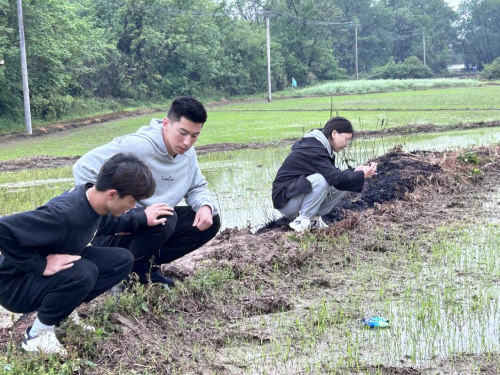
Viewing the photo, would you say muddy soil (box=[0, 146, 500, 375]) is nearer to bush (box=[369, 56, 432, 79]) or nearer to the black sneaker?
the black sneaker

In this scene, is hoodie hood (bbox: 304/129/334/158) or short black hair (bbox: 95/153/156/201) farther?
hoodie hood (bbox: 304/129/334/158)

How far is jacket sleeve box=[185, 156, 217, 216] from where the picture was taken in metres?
4.52

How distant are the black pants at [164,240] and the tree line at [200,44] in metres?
22.1

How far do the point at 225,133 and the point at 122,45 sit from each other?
25260mm

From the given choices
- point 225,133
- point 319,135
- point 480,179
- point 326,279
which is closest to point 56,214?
point 326,279

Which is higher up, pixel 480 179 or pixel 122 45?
pixel 122 45

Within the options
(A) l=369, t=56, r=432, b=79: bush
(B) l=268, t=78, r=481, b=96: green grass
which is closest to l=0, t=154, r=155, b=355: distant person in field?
(B) l=268, t=78, r=481, b=96: green grass

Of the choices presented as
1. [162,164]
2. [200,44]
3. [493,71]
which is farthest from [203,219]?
[493,71]

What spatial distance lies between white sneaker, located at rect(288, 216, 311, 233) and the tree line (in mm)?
21281

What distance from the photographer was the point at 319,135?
5.91 metres

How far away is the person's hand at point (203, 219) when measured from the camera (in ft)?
14.1

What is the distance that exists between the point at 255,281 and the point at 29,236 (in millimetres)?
2098

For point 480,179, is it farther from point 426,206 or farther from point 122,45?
point 122,45

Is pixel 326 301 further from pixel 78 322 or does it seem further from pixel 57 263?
pixel 57 263
